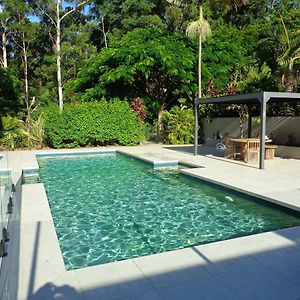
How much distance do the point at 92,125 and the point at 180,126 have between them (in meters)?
4.81

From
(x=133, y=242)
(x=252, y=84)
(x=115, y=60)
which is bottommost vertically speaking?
(x=133, y=242)

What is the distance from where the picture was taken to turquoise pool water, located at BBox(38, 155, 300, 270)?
5.19 metres

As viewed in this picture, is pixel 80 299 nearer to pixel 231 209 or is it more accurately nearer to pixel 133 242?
pixel 133 242

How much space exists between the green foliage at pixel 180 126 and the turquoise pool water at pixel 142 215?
864 cm

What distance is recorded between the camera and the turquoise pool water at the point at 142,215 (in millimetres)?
5188

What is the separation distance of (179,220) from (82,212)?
6.53ft

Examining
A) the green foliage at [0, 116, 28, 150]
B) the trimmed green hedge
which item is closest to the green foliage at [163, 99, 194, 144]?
the trimmed green hedge

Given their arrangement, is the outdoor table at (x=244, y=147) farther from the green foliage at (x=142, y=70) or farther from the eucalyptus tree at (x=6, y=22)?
the eucalyptus tree at (x=6, y=22)

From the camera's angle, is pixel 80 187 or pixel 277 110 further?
pixel 277 110

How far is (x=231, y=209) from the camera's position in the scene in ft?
22.6

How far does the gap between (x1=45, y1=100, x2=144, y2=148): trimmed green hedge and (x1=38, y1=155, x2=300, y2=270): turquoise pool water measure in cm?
687

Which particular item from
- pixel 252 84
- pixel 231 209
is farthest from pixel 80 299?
pixel 252 84

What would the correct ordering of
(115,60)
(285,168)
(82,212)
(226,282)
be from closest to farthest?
1. (226,282)
2. (82,212)
3. (285,168)
4. (115,60)

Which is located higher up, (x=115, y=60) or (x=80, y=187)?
(x=115, y=60)
